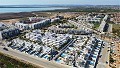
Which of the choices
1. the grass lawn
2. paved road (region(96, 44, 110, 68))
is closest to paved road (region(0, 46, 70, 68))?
the grass lawn

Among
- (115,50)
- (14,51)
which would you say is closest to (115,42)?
(115,50)

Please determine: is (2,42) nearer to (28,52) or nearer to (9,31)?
(9,31)

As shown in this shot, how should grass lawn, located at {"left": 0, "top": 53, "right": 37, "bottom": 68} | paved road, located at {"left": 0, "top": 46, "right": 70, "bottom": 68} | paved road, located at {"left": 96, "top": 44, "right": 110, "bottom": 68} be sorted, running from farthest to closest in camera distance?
paved road, located at {"left": 96, "top": 44, "right": 110, "bottom": 68}, paved road, located at {"left": 0, "top": 46, "right": 70, "bottom": 68}, grass lawn, located at {"left": 0, "top": 53, "right": 37, "bottom": 68}

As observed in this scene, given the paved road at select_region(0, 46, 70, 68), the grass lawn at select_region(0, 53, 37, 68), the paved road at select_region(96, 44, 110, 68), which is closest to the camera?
the grass lawn at select_region(0, 53, 37, 68)

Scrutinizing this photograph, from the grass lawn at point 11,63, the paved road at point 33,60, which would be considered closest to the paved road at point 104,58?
the paved road at point 33,60

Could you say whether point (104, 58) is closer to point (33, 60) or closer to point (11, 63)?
point (33, 60)

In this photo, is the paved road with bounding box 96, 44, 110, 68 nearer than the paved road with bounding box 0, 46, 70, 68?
No

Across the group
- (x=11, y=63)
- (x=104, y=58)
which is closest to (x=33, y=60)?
(x=11, y=63)

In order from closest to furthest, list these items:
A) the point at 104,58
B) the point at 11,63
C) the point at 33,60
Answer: the point at 11,63 → the point at 33,60 → the point at 104,58

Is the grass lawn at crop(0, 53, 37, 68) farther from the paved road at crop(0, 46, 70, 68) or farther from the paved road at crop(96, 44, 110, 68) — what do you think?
the paved road at crop(96, 44, 110, 68)

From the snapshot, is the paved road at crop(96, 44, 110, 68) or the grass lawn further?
the paved road at crop(96, 44, 110, 68)

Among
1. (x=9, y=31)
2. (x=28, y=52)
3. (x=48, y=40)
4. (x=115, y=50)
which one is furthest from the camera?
(x=9, y=31)
